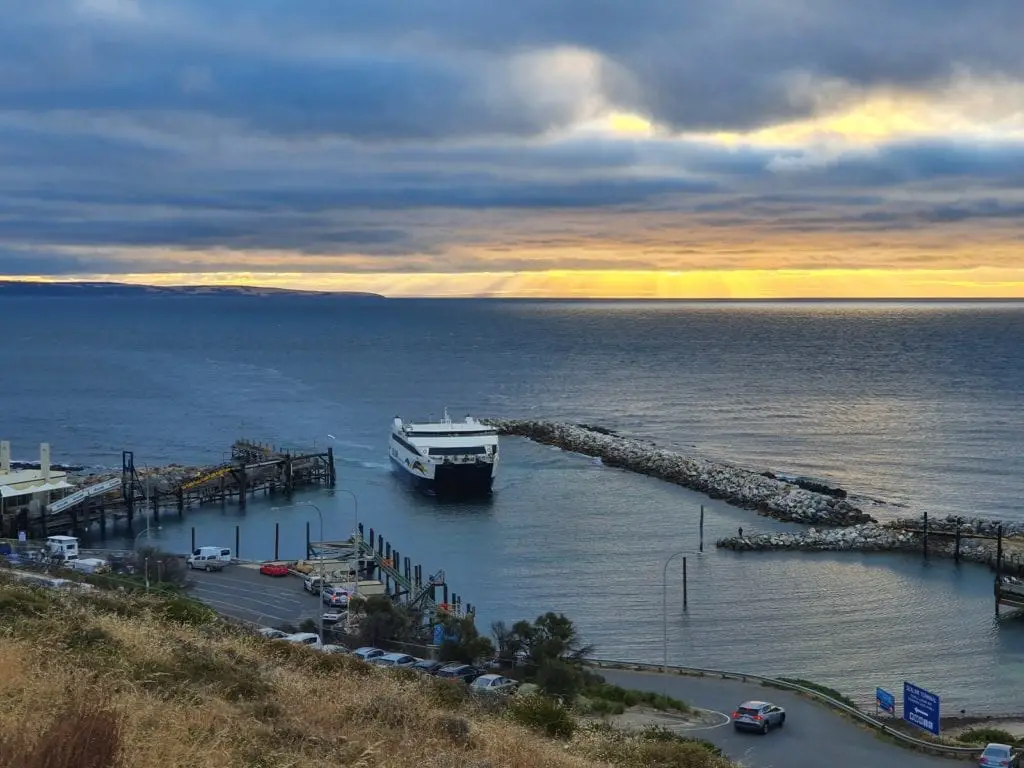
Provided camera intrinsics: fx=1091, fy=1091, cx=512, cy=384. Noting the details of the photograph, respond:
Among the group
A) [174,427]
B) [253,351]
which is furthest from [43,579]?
[253,351]

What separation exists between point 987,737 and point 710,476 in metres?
41.1

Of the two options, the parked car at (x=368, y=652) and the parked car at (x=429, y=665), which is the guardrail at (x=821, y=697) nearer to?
the parked car at (x=429, y=665)

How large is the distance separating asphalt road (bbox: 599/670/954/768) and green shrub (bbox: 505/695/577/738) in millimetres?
6597

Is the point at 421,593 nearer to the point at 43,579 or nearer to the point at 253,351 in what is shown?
the point at 43,579

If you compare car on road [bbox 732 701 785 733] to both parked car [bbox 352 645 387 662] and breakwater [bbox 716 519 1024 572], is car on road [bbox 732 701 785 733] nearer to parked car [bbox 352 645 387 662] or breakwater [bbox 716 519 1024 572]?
parked car [bbox 352 645 387 662]

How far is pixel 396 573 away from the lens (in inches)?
1793

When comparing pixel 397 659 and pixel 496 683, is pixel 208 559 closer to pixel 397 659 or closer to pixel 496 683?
pixel 397 659

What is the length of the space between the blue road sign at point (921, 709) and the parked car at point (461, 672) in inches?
435

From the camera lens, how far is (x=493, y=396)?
12288 centimetres

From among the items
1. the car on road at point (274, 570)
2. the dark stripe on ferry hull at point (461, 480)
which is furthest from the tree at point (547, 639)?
the dark stripe on ferry hull at point (461, 480)

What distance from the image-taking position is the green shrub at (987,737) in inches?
1038

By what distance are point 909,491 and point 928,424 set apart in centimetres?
3415

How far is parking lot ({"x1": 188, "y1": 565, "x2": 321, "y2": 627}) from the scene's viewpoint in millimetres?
37000

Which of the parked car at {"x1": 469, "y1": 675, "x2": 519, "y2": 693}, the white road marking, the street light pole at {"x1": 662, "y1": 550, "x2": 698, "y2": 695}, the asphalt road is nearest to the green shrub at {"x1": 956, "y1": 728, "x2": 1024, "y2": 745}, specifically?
the asphalt road
